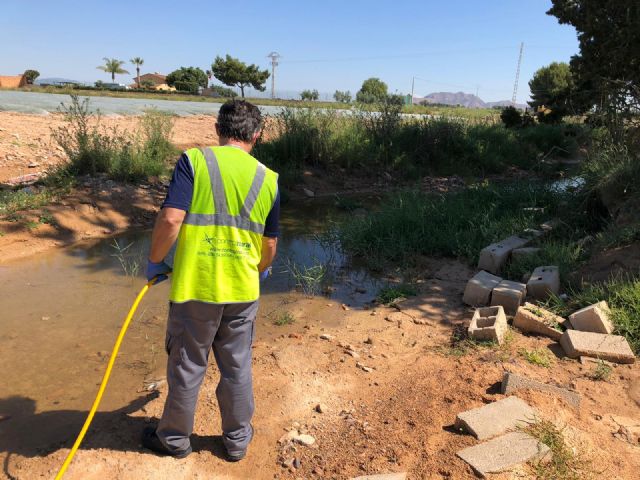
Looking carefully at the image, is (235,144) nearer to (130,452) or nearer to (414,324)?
(130,452)

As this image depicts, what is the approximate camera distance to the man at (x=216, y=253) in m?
2.33

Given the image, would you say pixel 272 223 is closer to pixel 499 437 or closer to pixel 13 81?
pixel 499 437

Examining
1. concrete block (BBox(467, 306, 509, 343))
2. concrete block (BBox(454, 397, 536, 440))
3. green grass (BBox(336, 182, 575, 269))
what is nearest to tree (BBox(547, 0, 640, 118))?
green grass (BBox(336, 182, 575, 269))

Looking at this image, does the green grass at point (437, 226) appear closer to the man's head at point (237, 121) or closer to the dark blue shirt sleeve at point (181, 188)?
the man's head at point (237, 121)

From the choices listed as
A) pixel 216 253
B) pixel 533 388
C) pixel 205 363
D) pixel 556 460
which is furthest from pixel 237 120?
pixel 533 388

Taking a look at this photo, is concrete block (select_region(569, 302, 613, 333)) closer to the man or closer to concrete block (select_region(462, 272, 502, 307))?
concrete block (select_region(462, 272, 502, 307))

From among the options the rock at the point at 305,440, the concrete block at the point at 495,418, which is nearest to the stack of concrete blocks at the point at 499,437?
the concrete block at the point at 495,418

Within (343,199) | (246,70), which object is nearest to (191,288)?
(343,199)

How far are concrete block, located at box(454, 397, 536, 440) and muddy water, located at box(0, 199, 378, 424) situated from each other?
84.8 inches

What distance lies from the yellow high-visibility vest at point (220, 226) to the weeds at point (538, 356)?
8.70 feet

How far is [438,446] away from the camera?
112 inches

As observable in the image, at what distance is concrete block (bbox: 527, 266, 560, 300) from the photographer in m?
5.05

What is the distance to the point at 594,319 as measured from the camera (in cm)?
421

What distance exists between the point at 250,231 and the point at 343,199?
8064 millimetres
